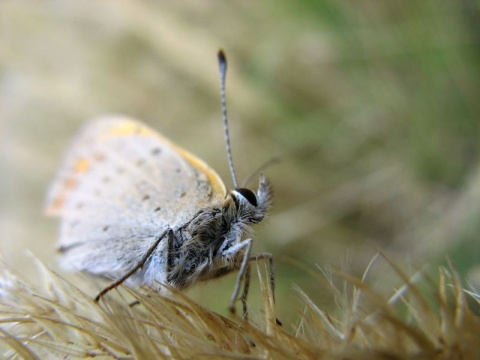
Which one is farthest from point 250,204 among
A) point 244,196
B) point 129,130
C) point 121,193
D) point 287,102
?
point 287,102

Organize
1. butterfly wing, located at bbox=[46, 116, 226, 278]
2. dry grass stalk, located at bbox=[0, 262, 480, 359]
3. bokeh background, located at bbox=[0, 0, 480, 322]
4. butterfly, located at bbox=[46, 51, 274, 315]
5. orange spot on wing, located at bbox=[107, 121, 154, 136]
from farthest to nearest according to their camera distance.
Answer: bokeh background, located at bbox=[0, 0, 480, 322], orange spot on wing, located at bbox=[107, 121, 154, 136], butterfly wing, located at bbox=[46, 116, 226, 278], butterfly, located at bbox=[46, 51, 274, 315], dry grass stalk, located at bbox=[0, 262, 480, 359]

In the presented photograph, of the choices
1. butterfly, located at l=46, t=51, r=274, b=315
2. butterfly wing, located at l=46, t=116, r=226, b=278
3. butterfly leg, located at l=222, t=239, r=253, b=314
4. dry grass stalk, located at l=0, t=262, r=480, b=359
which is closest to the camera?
dry grass stalk, located at l=0, t=262, r=480, b=359

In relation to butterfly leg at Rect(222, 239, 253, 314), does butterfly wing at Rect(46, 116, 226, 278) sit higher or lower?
higher

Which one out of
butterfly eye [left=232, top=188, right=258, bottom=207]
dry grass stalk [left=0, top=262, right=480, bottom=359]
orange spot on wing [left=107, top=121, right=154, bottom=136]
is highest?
orange spot on wing [left=107, top=121, right=154, bottom=136]

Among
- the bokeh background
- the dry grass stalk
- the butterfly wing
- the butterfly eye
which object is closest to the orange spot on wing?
the butterfly wing

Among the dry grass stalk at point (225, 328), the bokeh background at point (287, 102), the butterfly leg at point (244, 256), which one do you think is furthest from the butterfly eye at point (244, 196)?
the bokeh background at point (287, 102)

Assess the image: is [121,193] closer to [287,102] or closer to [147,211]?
[147,211]

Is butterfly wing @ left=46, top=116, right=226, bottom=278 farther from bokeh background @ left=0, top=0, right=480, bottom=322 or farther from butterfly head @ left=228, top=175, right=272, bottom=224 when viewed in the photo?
bokeh background @ left=0, top=0, right=480, bottom=322

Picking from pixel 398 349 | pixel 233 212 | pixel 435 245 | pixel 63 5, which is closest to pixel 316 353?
pixel 398 349
